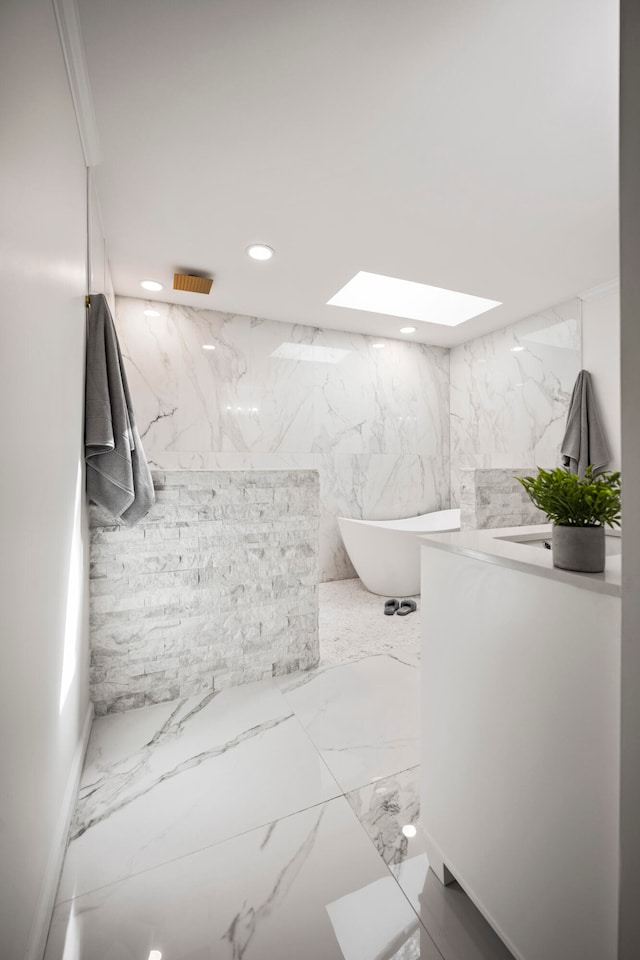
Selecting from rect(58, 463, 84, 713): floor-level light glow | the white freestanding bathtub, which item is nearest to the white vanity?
rect(58, 463, 84, 713): floor-level light glow

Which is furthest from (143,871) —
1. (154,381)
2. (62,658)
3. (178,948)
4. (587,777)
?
(154,381)

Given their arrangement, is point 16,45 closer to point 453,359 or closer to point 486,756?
point 486,756

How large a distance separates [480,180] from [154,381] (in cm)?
258

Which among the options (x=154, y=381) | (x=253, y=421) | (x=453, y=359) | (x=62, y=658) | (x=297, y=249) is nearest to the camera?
(x=62, y=658)

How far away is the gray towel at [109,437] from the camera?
5.66 ft

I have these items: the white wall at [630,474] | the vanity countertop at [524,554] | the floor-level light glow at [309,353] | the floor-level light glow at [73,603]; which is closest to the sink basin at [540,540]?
the vanity countertop at [524,554]

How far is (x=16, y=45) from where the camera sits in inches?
34.9

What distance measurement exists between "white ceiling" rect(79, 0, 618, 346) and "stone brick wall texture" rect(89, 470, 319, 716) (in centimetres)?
137

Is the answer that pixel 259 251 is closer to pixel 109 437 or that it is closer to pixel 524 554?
pixel 109 437

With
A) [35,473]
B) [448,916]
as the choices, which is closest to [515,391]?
[448,916]

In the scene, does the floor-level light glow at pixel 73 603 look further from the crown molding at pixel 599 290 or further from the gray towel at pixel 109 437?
the crown molding at pixel 599 290

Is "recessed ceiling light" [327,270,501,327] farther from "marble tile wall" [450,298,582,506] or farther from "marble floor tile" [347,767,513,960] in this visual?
"marble floor tile" [347,767,513,960]

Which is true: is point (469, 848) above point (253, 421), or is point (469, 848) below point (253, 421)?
below

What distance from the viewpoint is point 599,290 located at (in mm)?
3098
